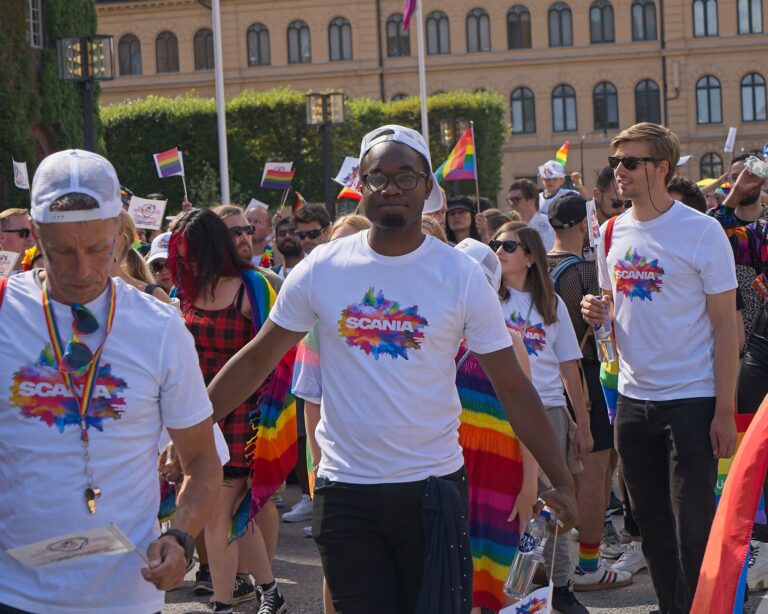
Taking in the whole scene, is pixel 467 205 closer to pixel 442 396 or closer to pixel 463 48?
pixel 442 396

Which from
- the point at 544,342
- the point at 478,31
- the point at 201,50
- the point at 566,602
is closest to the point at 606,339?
the point at 544,342

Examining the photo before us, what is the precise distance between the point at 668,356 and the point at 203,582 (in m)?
2.99

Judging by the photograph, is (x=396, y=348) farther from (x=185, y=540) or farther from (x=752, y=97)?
(x=752, y=97)

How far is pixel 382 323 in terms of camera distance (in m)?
3.70

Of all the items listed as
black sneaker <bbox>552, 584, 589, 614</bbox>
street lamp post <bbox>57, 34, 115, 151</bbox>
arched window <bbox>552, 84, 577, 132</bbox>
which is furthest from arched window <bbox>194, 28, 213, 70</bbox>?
black sneaker <bbox>552, 584, 589, 614</bbox>

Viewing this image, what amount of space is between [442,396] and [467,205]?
6.54 meters

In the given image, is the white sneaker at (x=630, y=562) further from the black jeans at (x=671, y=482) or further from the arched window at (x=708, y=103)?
the arched window at (x=708, y=103)

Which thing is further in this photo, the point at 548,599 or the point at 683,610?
the point at 683,610

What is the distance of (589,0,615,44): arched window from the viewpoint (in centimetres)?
5894

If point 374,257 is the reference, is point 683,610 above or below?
below

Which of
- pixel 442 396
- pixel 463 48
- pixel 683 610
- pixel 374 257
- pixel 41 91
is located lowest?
pixel 683 610

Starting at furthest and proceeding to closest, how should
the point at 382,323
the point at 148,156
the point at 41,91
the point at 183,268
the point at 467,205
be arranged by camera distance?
the point at 148,156 < the point at 41,91 < the point at 467,205 < the point at 183,268 < the point at 382,323

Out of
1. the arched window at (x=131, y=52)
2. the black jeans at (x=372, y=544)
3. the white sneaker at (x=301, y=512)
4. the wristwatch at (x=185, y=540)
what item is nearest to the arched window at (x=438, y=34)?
the arched window at (x=131, y=52)

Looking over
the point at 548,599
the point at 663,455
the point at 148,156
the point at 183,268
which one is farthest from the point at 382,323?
the point at 148,156
